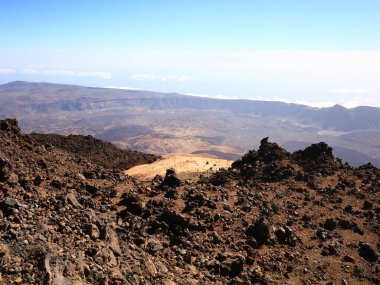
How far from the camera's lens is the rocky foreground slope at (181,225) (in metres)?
9.09

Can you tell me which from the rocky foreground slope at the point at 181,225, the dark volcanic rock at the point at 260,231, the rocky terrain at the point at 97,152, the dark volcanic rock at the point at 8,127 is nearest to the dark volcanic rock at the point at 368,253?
the rocky foreground slope at the point at 181,225

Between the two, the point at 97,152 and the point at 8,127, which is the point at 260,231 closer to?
the point at 8,127

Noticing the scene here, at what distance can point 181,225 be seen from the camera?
13.4m

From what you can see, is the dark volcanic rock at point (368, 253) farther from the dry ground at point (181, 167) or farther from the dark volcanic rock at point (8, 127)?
the dark volcanic rock at point (8, 127)

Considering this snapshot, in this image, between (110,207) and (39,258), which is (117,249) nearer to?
(39,258)

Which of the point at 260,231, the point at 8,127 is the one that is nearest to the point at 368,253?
the point at 260,231

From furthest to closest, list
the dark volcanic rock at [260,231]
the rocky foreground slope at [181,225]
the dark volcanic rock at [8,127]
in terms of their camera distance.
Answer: the dark volcanic rock at [8,127], the dark volcanic rock at [260,231], the rocky foreground slope at [181,225]

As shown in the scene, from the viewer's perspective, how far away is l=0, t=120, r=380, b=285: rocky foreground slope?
909cm

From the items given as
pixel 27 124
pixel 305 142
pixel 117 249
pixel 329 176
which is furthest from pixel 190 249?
pixel 27 124

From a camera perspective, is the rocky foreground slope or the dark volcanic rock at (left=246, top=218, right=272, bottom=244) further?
the dark volcanic rock at (left=246, top=218, right=272, bottom=244)

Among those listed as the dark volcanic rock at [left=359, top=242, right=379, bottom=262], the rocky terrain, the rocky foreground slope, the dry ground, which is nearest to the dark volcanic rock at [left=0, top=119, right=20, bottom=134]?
the rocky foreground slope

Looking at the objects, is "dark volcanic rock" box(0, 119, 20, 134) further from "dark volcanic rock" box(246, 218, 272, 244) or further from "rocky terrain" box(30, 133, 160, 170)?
"rocky terrain" box(30, 133, 160, 170)

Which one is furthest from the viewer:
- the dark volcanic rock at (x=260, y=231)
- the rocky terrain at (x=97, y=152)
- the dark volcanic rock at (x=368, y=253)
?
the rocky terrain at (x=97, y=152)

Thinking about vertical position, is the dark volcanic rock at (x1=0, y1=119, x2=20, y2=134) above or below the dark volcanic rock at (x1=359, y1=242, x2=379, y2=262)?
above
